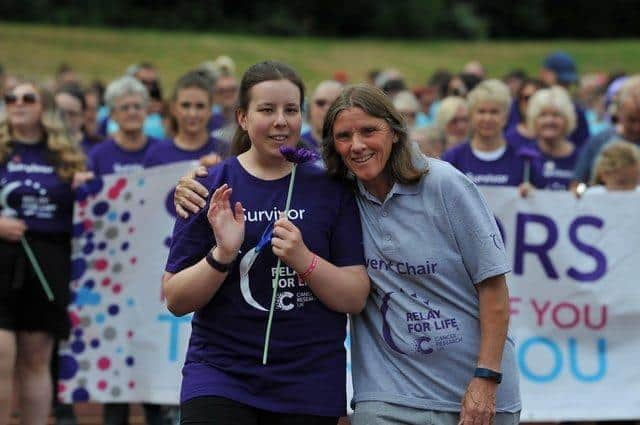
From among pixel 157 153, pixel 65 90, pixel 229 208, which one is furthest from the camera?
pixel 65 90

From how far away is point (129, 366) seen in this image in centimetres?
771

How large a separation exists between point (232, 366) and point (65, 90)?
658cm

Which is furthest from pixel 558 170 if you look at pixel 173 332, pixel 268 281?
pixel 268 281

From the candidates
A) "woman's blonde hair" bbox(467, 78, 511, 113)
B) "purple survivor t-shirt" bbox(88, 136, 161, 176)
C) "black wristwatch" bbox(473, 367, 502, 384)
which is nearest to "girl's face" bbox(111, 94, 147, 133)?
"purple survivor t-shirt" bbox(88, 136, 161, 176)

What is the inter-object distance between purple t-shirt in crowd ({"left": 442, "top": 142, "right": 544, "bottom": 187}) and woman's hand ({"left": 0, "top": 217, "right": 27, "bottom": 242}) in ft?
8.98

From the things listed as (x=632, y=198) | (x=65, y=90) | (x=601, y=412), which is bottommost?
(x=601, y=412)

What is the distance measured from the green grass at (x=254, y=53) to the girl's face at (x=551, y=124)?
840 inches

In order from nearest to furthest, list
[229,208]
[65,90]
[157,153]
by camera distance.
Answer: [229,208]
[157,153]
[65,90]

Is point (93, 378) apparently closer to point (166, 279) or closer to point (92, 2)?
point (166, 279)

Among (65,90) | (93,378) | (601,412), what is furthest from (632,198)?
(65,90)

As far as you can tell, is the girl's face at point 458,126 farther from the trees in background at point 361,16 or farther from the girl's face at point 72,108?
the trees in background at point 361,16

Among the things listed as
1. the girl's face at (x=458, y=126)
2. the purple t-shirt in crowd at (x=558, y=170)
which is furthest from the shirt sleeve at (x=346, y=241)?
the girl's face at (x=458, y=126)

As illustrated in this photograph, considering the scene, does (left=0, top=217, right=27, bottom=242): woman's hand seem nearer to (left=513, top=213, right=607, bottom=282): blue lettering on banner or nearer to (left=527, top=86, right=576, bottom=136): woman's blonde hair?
(left=513, top=213, right=607, bottom=282): blue lettering on banner

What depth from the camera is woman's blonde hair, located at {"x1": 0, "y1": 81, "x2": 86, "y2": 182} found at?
713cm
